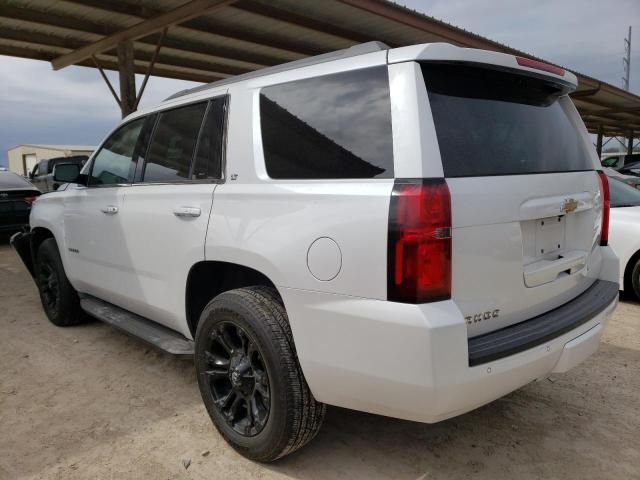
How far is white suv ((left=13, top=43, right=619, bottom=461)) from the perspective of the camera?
194 cm

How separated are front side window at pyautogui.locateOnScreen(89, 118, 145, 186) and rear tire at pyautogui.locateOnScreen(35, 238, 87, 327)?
95 cm

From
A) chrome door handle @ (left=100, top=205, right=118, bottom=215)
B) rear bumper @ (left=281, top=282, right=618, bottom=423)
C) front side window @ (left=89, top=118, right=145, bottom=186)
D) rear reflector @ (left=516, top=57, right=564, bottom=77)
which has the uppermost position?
rear reflector @ (left=516, top=57, right=564, bottom=77)

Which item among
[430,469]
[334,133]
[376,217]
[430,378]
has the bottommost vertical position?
[430,469]

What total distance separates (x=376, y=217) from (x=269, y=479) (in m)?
1.40

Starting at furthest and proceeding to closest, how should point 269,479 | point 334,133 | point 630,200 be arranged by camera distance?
point 630,200
point 269,479
point 334,133

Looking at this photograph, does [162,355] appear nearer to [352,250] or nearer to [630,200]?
[352,250]

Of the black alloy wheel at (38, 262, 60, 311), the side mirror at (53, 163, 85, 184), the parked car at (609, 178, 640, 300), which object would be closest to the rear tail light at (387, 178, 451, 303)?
the side mirror at (53, 163, 85, 184)

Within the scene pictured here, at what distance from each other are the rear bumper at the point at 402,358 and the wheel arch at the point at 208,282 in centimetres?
62

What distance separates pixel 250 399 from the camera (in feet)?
8.46

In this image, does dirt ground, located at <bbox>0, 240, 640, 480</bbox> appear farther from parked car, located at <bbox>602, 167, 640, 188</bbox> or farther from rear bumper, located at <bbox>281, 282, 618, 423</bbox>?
parked car, located at <bbox>602, 167, 640, 188</bbox>

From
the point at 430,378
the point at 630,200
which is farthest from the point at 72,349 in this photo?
the point at 630,200

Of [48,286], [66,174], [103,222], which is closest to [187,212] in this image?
[103,222]

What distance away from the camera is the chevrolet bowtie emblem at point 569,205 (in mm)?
2393

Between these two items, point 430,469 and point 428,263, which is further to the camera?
point 430,469
